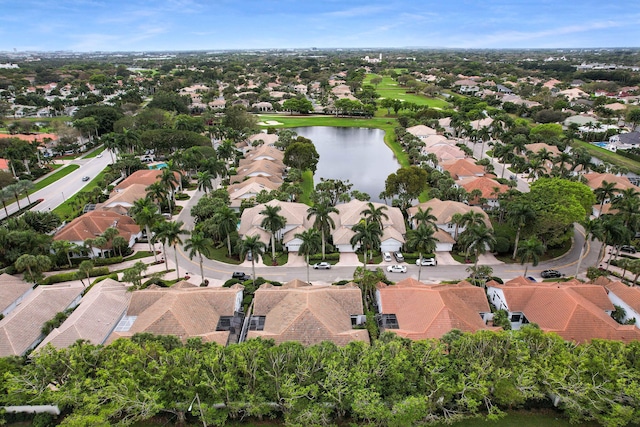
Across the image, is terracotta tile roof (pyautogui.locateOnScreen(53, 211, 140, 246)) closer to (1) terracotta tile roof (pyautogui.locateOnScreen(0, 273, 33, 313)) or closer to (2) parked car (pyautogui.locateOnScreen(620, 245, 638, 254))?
(1) terracotta tile roof (pyautogui.locateOnScreen(0, 273, 33, 313))

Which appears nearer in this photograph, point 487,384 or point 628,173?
point 487,384

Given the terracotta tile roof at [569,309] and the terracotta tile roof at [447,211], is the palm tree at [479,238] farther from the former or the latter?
the terracotta tile roof at [447,211]

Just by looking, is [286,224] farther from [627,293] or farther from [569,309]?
[627,293]

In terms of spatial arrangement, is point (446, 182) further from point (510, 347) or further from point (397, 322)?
point (510, 347)

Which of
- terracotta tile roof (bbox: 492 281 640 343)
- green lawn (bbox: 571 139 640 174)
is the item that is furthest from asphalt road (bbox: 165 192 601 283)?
green lawn (bbox: 571 139 640 174)

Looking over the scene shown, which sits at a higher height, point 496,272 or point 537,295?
point 537,295

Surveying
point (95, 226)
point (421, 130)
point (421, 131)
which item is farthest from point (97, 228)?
point (421, 130)

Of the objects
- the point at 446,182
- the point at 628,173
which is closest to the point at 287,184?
the point at 446,182
